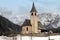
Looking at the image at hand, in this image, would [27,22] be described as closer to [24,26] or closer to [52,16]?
[24,26]

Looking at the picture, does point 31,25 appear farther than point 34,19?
No

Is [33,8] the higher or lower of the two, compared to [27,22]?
higher

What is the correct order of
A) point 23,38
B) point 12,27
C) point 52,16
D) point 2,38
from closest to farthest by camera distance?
point 23,38 < point 2,38 < point 12,27 < point 52,16

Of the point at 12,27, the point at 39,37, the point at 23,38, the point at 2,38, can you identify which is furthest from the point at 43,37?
the point at 12,27

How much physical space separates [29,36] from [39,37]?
202cm

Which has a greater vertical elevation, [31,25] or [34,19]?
[34,19]

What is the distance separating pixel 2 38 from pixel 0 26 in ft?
138

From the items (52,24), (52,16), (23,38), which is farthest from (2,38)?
(52,16)

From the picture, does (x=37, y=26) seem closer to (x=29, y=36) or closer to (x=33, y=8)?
(x=33, y=8)

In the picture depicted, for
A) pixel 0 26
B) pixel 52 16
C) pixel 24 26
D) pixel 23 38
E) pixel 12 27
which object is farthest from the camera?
pixel 52 16

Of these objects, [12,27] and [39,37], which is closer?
[39,37]

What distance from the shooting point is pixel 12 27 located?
94.6 meters

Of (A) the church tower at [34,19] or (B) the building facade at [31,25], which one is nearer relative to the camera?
(B) the building facade at [31,25]

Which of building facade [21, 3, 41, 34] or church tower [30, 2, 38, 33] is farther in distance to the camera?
church tower [30, 2, 38, 33]
